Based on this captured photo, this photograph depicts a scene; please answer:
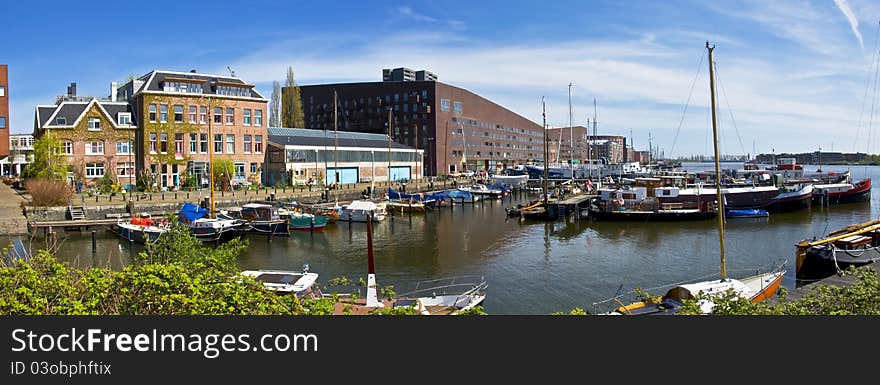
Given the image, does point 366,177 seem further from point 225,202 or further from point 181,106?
point 225,202

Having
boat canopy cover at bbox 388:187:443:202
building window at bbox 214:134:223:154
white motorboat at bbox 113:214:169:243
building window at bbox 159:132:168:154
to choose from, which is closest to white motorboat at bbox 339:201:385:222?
boat canopy cover at bbox 388:187:443:202

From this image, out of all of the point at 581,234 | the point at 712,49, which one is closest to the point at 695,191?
the point at 581,234

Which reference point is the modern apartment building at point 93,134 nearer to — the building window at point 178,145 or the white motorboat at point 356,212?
the building window at point 178,145

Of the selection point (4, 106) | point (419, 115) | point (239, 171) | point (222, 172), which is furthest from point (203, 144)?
point (419, 115)

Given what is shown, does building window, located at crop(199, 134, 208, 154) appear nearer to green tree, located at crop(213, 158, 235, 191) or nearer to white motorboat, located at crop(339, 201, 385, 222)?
green tree, located at crop(213, 158, 235, 191)

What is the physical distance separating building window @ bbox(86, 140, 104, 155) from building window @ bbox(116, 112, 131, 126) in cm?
313

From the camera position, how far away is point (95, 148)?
5859 cm

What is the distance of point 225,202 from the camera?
50.0 metres

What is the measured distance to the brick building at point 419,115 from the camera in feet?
343

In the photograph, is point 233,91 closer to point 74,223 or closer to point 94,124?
point 94,124

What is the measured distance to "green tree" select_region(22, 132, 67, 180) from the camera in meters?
53.4

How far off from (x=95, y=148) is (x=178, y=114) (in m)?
8.46

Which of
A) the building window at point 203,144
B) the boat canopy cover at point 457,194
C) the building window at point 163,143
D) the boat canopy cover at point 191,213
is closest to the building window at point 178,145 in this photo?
the building window at point 163,143

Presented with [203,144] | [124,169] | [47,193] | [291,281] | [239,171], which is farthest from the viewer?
[239,171]
